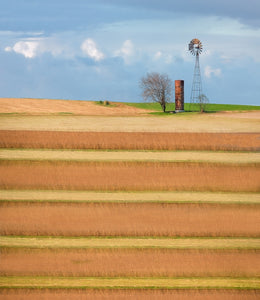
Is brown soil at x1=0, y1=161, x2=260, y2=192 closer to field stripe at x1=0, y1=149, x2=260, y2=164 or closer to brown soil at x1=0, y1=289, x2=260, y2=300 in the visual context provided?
field stripe at x1=0, y1=149, x2=260, y2=164

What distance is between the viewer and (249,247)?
2.14 metres

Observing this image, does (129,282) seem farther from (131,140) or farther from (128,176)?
(131,140)

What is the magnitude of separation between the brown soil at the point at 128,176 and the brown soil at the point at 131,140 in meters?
0.13

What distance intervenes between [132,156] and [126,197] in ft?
0.73

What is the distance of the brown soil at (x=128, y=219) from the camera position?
213 centimetres

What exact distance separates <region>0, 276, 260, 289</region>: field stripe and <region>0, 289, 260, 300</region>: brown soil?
0.09ft

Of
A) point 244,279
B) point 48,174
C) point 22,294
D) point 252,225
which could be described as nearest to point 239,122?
point 252,225

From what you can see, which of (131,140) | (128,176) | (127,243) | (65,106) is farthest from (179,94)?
(127,243)

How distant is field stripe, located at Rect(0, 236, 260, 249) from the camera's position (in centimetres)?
211

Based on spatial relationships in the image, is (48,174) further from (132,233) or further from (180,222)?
(180,222)

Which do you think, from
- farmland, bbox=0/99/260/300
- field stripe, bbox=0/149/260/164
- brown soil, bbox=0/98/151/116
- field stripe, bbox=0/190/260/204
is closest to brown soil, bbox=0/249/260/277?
farmland, bbox=0/99/260/300

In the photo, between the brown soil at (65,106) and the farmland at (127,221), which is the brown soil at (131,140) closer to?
the farmland at (127,221)

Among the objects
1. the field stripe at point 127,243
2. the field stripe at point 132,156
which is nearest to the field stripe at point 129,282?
the field stripe at point 127,243

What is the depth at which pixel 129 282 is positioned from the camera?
6.92ft
